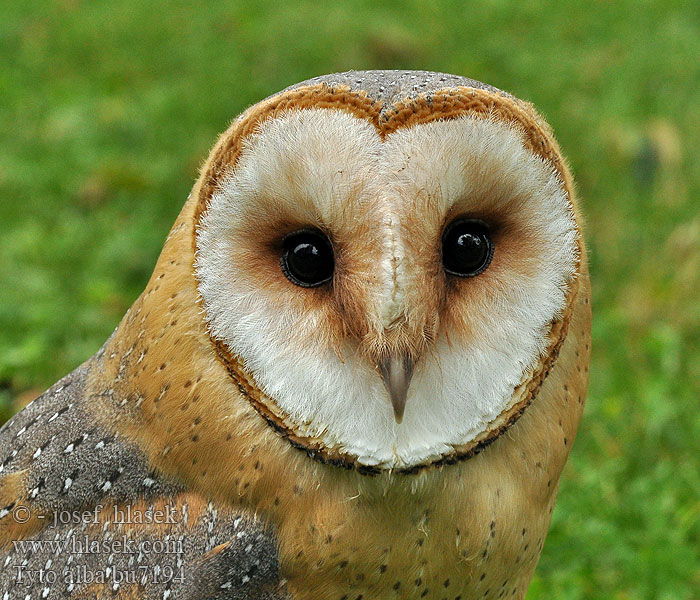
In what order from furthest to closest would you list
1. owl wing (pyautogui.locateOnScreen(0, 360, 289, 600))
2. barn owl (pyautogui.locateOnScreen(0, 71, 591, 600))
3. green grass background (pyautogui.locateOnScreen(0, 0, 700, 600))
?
green grass background (pyautogui.locateOnScreen(0, 0, 700, 600)), owl wing (pyautogui.locateOnScreen(0, 360, 289, 600)), barn owl (pyautogui.locateOnScreen(0, 71, 591, 600))

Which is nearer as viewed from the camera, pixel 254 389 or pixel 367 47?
pixel 254 389

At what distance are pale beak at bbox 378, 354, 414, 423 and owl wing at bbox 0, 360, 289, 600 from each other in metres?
0.44

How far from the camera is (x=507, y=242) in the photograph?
1.57m

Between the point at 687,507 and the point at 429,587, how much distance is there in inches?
67.9

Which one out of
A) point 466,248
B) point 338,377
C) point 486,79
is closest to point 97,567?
point 338,377

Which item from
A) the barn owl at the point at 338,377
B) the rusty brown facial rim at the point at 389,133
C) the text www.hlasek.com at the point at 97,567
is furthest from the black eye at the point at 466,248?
the text www.hlasek.com at the point at 97,567

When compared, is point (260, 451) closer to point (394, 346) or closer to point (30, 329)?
point (394, 346)

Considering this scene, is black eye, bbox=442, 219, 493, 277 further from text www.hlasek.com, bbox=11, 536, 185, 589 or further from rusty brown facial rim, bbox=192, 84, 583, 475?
text www.hlasek.com, bbox=11, 536, 185, 589

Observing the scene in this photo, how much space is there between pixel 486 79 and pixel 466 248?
495cm

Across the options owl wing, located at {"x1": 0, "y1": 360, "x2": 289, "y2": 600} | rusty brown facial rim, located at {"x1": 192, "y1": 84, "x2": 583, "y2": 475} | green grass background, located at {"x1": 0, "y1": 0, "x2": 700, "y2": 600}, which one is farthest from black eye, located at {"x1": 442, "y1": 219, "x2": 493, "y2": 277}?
green grass background, located at {"x1": 0, "y1": 0, "x2": 700, "y2": 600}

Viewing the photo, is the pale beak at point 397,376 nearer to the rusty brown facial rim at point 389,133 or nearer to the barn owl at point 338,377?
the barn owl at point 338,377

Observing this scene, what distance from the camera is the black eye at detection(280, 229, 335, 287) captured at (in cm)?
151

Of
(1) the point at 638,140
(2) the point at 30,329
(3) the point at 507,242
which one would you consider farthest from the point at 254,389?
(1) the point at 638,140

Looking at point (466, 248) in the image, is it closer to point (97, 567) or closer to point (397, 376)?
point (397, 376)
